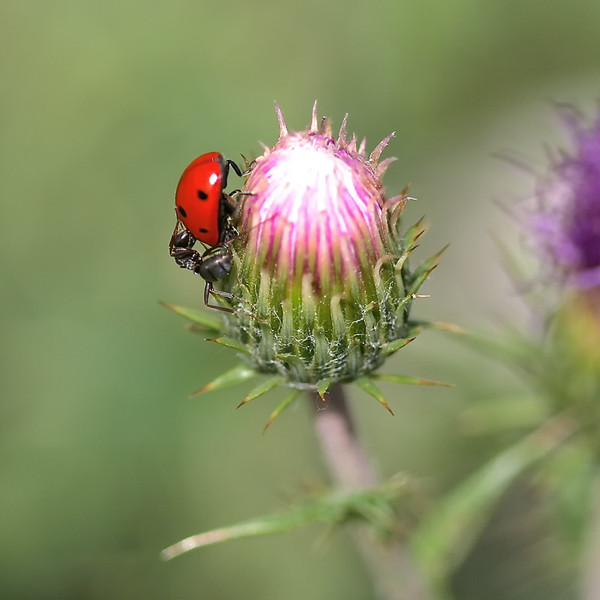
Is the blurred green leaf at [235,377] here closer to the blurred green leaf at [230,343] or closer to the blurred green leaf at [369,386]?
the blurred green leaf at [230,343]

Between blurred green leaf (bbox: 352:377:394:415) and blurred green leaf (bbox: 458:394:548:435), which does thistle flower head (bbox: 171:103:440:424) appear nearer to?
blurred green leaf (bbox: 352:377:394:415)

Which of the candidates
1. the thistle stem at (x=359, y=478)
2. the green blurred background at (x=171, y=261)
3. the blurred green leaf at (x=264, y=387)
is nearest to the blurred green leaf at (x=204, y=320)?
the blurred green leaf at (x=264, y=387)

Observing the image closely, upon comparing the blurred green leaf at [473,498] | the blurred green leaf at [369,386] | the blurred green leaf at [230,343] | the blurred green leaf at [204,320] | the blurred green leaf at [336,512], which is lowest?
the blurred green leaf at [473,498]

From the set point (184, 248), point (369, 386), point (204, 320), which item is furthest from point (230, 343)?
point (184, 248)

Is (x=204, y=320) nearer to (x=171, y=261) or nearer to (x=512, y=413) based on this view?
(x=512, y=413)

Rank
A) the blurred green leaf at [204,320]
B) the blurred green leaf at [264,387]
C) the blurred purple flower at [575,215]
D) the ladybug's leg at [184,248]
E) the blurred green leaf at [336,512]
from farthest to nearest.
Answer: the blurred purple flower at [575,215] < the ladybug's leg at [184,248] < the blurred green leaf at [336,512] < the blurred green leaf at [204,320] < the blurred green leaf at [264,387]

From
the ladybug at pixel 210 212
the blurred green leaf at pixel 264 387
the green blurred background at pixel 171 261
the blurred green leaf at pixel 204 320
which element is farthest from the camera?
the green blurred background at pixel 171 261

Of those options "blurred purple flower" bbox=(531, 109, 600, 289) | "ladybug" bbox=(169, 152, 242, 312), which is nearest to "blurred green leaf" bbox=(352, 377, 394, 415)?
"ladybug" bbox=(169, 152, 242, 312)
